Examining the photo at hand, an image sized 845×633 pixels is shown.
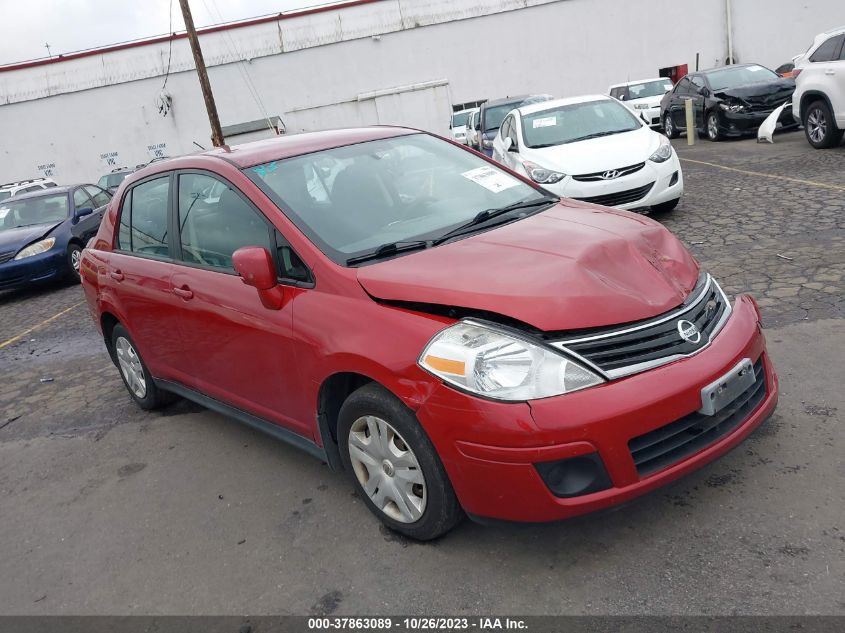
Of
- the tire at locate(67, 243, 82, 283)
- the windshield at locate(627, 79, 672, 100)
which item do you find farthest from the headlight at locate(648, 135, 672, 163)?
the windshield at locate(627, 79, 672, 100)

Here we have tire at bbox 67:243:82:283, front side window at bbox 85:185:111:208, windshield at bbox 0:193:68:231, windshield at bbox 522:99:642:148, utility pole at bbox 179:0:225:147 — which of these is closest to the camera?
windshield at bbox 522:99:642:148

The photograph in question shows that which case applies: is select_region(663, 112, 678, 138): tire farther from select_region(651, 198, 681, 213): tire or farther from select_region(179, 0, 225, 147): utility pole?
select_region(179, 0, 225, 147): utility pole

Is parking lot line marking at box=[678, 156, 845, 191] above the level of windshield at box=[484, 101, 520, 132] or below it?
below

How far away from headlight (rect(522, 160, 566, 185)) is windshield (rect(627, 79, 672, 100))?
1494cm

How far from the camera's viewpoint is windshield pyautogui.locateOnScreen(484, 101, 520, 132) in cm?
1540

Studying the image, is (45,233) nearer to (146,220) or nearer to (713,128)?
(146,220)

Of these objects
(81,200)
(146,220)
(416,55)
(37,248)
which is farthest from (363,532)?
(416,55)

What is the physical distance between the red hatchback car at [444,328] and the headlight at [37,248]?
25.7 ft

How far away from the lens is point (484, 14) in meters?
30.7

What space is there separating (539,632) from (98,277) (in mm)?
3933

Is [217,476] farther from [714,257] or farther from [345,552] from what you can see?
[714,257]

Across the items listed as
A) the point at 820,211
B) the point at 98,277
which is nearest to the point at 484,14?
the point at 820,211

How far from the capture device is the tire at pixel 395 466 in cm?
283

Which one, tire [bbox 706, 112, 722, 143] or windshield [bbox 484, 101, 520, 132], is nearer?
tire [bbox 706, 112, 722, 143]
